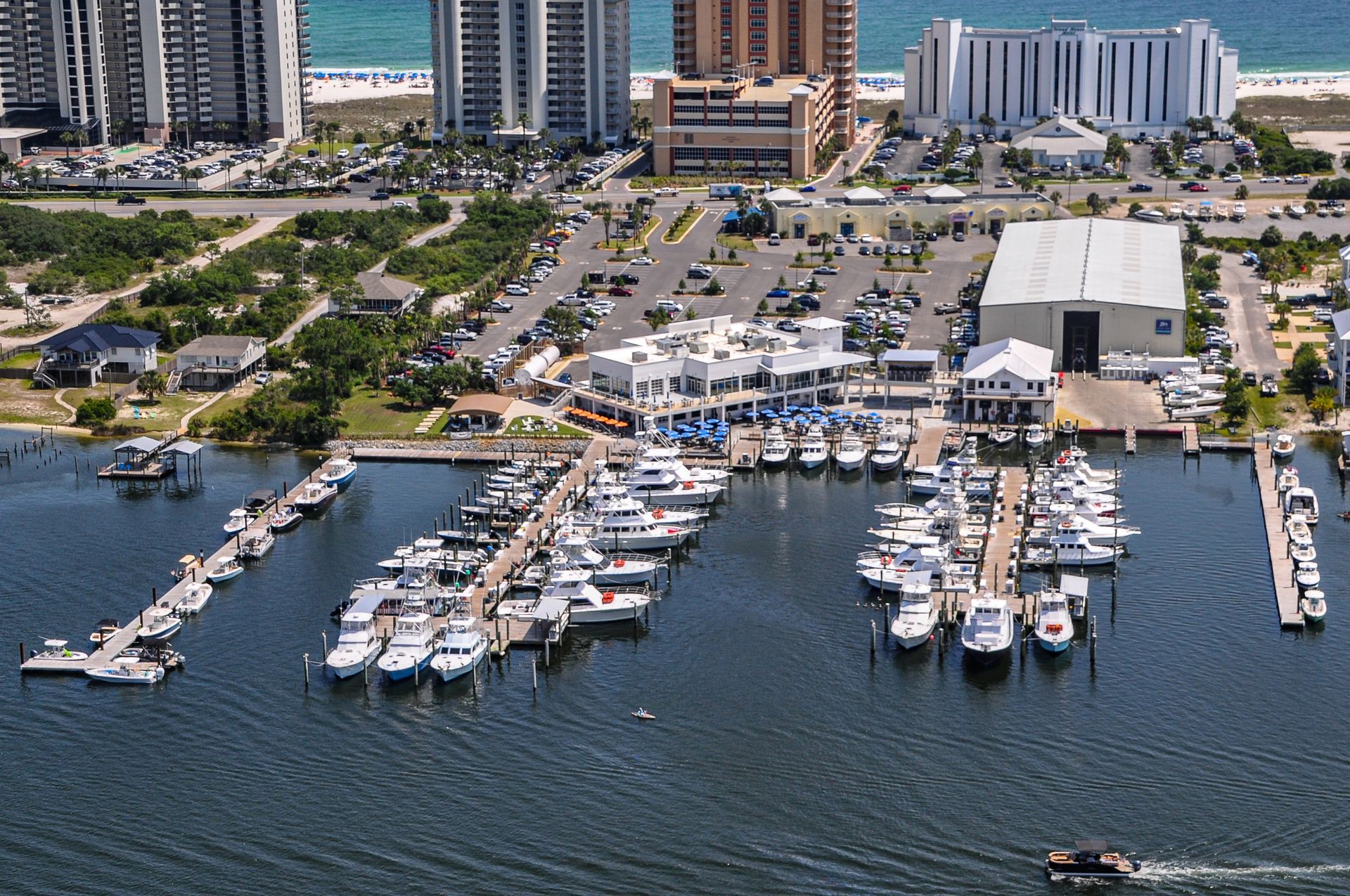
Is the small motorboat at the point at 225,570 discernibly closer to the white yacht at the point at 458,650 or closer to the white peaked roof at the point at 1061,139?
the white yacht at the point at 458,650

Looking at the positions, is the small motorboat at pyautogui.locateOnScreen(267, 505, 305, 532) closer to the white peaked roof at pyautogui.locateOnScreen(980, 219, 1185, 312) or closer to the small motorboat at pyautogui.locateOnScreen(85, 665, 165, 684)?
the small motorboat at pyautogui.locateOnScreen(85, 665, 165, 684)

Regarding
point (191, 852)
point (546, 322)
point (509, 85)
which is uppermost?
point (509, 85)

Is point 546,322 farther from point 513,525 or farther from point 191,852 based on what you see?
point 191,852

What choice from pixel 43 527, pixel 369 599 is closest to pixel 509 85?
pixel 43 527

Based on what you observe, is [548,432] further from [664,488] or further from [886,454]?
[886,454]

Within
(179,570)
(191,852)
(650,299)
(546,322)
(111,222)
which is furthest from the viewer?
(111,222)

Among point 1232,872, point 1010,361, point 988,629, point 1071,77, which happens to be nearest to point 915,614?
point 988,629

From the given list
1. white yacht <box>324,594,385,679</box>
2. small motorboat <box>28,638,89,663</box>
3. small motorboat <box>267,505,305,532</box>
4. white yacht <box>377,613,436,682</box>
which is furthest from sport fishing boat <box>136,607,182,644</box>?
small motorboat <box>267,505,305,532</box>
